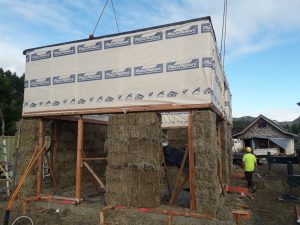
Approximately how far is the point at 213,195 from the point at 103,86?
5563 millimetres

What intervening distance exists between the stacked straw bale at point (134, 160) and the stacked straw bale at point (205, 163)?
1.39 m

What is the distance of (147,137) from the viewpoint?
1013 cm

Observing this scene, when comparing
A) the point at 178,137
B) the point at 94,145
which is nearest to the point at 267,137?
the point at 178,137

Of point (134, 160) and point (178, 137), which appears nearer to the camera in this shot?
point (134, 160)

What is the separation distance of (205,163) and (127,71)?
14.2 ft

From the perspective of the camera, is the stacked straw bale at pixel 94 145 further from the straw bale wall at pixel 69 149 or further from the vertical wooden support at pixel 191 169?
the vertical wooden support at pixel 191 169

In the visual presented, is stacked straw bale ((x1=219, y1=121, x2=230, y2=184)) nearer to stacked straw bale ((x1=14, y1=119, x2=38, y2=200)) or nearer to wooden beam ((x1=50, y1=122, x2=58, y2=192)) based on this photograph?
wooden beam ((x1=50, y1=122, x2=58, y2=192))

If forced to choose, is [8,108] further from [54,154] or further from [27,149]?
[27,149]

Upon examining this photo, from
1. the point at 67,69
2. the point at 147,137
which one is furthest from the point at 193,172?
the point at 67,69

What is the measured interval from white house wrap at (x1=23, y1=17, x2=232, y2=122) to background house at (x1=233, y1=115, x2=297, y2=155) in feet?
109

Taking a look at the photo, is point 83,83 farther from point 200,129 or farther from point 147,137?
point 200,129

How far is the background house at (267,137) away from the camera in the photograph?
42.5m

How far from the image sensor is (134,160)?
10.3 metres

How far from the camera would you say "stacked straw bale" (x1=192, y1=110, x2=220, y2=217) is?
357 inches
